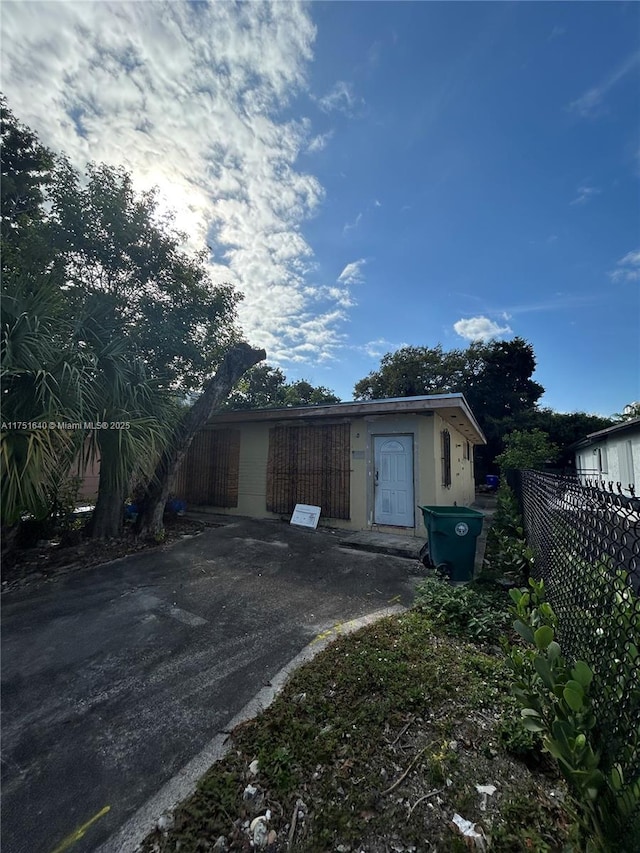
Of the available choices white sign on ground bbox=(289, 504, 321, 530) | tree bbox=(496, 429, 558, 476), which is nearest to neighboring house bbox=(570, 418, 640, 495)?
tree bbox=(496, 429, 558, 476)

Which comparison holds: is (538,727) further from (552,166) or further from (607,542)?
(552,166)

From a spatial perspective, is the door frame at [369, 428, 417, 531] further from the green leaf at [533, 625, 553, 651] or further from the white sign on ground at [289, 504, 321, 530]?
the green leaf at [533, 625, 553, 651]

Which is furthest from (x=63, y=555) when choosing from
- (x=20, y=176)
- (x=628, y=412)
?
(x=628, y=412)

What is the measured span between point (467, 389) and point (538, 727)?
2321 centimetres

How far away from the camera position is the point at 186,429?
6.46 meters

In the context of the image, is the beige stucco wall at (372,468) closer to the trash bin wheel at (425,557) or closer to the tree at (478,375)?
the trash bin wheel at (425,557)

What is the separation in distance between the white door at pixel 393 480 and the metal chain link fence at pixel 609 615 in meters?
4.92

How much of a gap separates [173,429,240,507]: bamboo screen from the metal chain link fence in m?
8.27

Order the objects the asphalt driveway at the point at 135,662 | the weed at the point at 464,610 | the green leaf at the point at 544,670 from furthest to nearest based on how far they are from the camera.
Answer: the weed at the point at 464,610
the asphalt driveway at the point at 135,662
the green leaf at the point at 544,670

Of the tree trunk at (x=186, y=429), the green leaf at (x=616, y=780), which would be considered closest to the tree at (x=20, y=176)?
the tree trunk at (x=186, y=429)

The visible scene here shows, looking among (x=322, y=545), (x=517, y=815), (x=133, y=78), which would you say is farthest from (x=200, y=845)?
(x=133, y=78)

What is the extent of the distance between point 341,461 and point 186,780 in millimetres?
6129

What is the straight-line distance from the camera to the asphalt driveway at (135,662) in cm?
161

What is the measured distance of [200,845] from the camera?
1.32 metres
